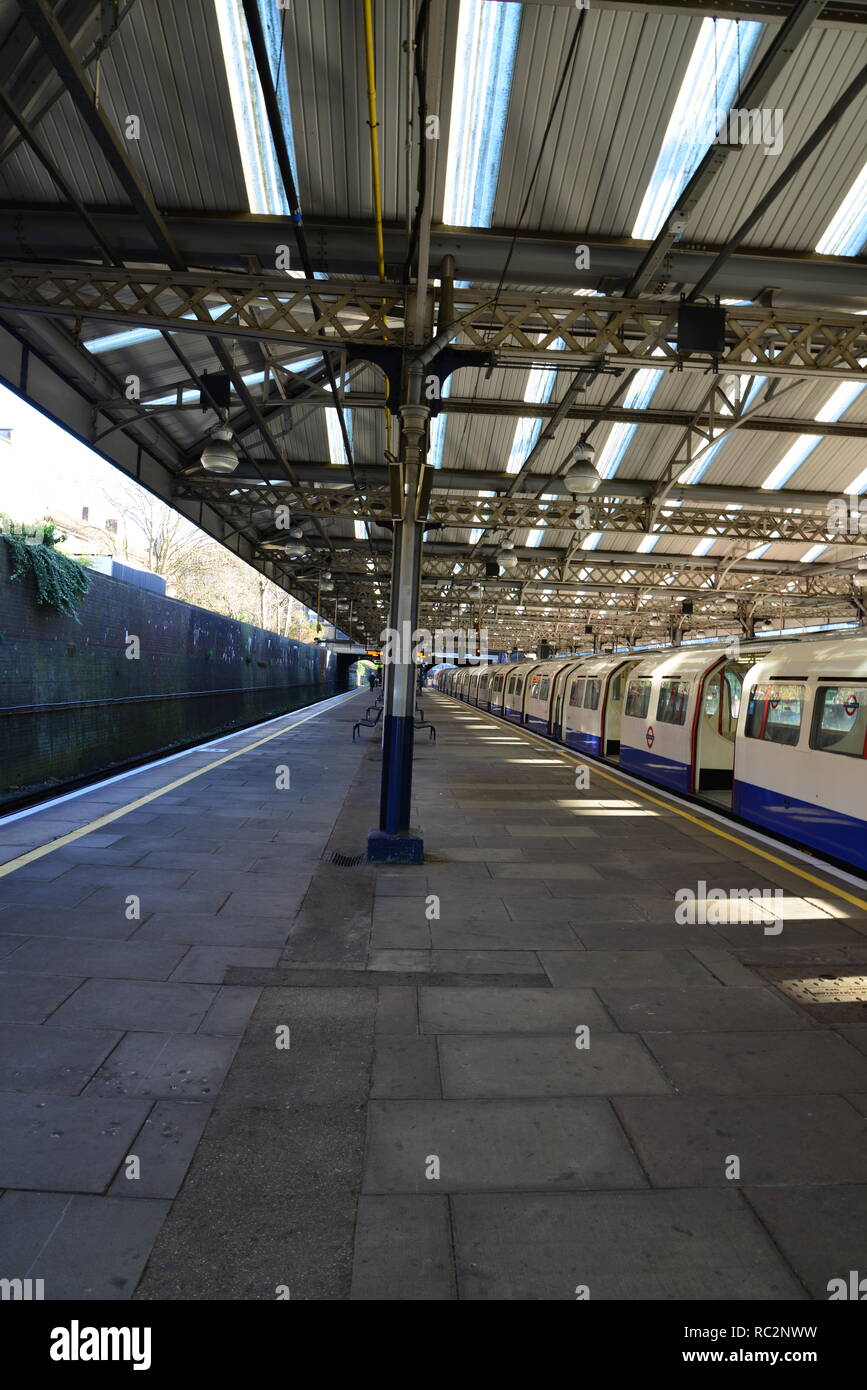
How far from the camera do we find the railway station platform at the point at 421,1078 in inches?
100

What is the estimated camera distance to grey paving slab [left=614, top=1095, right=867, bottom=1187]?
9.87 feet

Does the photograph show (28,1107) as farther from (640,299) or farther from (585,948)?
(640,299)

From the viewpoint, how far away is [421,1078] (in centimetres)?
366

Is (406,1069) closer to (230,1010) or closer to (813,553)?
(230,1010)

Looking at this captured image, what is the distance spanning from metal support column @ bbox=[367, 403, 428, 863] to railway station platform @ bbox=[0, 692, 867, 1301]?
1.20ft

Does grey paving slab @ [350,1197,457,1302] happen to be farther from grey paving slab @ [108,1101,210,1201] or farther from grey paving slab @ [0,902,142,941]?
grey paving slab @ [0,902,142,941]

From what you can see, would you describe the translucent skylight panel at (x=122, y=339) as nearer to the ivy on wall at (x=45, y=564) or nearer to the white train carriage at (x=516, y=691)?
the ivy on wall at (x=45, y=564)

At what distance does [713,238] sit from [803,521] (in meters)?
13.1

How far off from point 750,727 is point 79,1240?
9.45 meters

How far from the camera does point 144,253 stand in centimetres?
933

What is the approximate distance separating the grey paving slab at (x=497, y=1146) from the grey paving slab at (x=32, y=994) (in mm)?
2005

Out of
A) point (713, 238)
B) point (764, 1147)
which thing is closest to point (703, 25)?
point (713, 238)

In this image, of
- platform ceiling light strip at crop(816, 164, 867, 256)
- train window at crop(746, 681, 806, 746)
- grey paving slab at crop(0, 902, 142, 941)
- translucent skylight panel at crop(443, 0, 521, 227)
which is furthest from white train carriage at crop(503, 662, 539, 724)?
grey paving slab at crop(0, 902, 142, 941)
